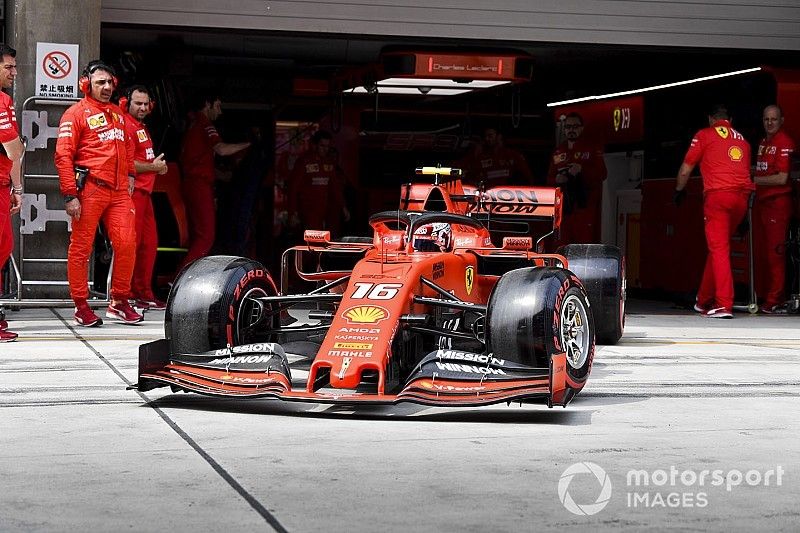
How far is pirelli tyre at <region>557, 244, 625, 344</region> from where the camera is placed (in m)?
9.68

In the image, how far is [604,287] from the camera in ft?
31.8

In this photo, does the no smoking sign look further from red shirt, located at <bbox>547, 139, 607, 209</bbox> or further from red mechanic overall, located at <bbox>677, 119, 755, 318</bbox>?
red shirt, located at <bbox>547, 139, 607, 209</bbox>

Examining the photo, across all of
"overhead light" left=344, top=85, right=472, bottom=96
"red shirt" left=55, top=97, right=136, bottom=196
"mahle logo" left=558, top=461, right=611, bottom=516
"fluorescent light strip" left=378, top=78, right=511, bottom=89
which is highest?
"overhead light" left=344, top=85, right=472, bottom=96

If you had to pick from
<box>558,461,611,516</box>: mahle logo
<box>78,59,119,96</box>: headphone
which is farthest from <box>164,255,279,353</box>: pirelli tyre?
<box>78,59,119,96</box>: headphone

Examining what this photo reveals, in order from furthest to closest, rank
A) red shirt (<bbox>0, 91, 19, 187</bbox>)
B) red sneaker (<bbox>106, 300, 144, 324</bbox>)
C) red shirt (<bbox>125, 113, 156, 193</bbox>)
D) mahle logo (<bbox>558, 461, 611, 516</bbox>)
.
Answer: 1. red shirt (<bbox>125, 113, 156, 193</bbox>)
2. red sneaker (<bbox>106, 300, 144, 324</bbox>)
3. red shirt (<bbox>0, 91, 19, 187</bbox>)
4. mahle logo (<bbox>558, 461, 611, 516</bbox>)

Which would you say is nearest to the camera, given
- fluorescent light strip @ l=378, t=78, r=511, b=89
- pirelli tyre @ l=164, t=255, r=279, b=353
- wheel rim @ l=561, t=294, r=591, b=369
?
wheel rim @ l=561, t=294, r=591, b=369

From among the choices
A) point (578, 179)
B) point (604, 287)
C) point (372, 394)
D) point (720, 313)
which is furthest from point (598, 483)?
point (578, 179)

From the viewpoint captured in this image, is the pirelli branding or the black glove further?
the black glove

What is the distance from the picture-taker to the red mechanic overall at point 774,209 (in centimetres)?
1390

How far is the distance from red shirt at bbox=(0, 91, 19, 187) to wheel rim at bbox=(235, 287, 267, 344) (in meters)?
3.17

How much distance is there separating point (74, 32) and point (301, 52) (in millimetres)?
6700

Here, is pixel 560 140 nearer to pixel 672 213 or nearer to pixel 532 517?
pixel 672 213

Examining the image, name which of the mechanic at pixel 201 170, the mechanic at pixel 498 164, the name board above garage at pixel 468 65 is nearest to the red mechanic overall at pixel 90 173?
the mechanic at pixel 201 170

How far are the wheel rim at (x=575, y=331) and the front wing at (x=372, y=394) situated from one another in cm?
25
